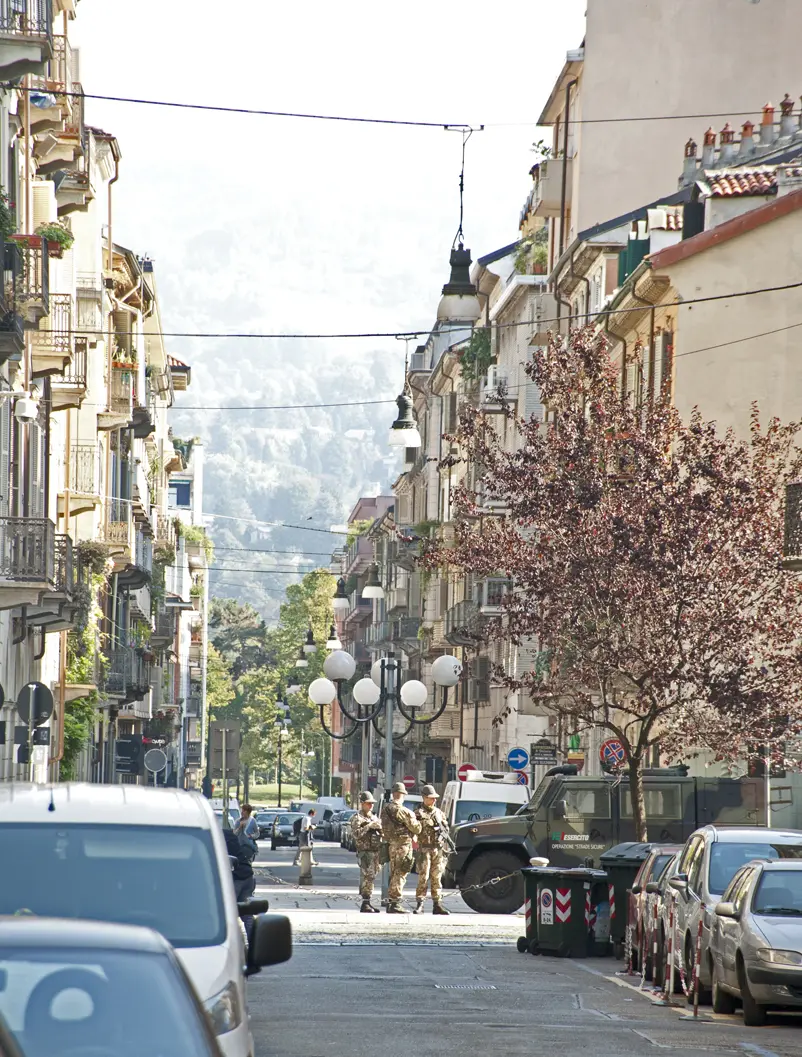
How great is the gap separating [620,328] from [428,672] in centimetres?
4128

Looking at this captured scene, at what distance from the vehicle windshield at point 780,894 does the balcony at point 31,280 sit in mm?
14873

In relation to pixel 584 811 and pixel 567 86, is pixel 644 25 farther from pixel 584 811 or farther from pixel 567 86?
pixel 584 811

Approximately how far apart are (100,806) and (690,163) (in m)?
40.0

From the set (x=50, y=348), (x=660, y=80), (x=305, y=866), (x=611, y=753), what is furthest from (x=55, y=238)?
(x=660, y=80)

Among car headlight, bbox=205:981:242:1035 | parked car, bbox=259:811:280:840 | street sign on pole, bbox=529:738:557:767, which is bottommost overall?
parked car, bbox=259:811:280:840

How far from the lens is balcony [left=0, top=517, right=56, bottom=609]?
1192 inches

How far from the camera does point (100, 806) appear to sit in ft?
31.0

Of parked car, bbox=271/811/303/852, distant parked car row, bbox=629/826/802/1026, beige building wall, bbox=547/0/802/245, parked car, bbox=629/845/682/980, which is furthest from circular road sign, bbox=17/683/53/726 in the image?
parked car, bbox=271/811/303/852

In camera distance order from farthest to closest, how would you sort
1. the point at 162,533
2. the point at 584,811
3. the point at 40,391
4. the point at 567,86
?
the point at 162,533, the point at 567,86, the point at 40,391, the point at 584,811

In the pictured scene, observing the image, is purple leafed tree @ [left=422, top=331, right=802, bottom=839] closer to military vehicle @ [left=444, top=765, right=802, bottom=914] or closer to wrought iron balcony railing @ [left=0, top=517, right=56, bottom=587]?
military vehicle @ [left=444, top=765, right=802, bottom=914]

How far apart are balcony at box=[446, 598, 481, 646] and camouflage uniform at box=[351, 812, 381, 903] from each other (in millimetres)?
32418

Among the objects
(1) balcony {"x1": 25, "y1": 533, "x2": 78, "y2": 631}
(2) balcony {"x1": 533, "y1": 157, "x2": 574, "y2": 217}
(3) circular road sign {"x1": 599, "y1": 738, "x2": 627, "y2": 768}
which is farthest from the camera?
(2) balcony {"x1": 533, "y1": 157, "x2": 574, "y2": 217}

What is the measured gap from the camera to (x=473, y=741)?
7262 cm

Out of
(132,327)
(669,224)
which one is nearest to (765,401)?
(669,224)
